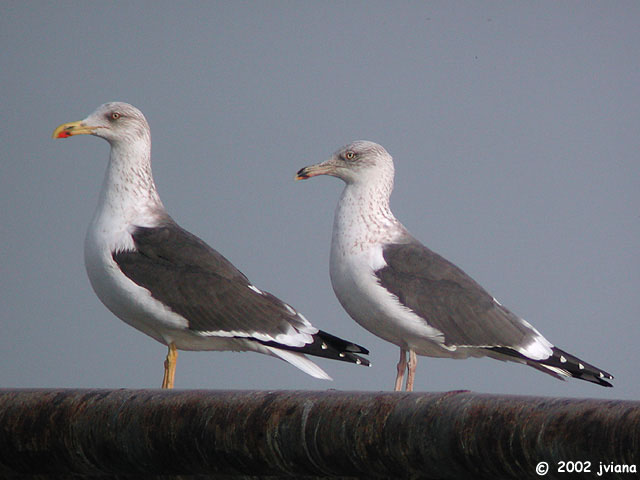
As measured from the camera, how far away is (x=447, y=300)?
25.5 ft

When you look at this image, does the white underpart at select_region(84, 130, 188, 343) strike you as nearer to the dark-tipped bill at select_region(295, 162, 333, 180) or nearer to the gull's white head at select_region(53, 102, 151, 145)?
the gull's white head at select_region(53, 102, 151, 145)

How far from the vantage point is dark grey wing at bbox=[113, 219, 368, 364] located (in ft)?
24.2

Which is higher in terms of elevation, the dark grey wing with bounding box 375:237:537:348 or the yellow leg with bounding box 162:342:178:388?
the dark grey wing with bounding box 375:237:537:348

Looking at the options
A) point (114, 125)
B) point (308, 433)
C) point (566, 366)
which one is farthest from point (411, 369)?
point (308, 433)

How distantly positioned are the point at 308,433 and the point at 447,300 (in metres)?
4.34

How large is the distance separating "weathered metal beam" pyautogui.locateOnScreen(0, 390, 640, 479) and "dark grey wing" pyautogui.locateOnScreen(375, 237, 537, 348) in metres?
3.76

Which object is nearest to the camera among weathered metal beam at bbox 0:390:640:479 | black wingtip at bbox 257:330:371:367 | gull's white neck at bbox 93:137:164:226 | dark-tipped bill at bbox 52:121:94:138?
Result: weathered metal beam at bbox 0:390:640:479

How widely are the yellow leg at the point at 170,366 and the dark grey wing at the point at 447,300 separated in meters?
1.45

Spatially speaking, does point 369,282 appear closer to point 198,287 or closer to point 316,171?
point 198,287

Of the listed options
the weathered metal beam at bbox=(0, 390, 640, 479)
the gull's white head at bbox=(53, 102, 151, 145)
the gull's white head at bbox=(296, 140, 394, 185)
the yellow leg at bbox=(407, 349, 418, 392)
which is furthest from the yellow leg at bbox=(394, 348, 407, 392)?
the weathered metal beam at bbox=(0, 390, 640, 479)

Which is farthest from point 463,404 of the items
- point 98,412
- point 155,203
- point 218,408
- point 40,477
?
point 155,203

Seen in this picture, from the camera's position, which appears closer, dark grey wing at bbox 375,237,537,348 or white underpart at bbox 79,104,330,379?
white underpart at bbox 79,104,330,379

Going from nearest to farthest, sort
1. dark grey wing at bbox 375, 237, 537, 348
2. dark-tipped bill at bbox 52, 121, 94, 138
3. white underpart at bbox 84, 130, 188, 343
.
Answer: white underpart at bbox 84, 130, 188, 343, dark grey wing at bbox 375, 237, 537, 348, dark-tipped bill at bbox 52, 121, 94, 138

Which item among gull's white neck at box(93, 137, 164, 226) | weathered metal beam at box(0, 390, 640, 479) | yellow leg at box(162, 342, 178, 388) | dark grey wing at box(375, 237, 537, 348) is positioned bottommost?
weathered metal beam at box(0, 390, 640, 479)
